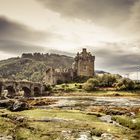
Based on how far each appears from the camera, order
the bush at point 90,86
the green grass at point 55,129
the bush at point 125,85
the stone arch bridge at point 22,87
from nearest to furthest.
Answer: the green grass at point 55,129
the stone arch bridge at point 22,87
the bush at point 125,85
the bush at point 90,86

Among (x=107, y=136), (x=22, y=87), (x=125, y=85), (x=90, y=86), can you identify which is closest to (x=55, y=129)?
(x=107, y=136)

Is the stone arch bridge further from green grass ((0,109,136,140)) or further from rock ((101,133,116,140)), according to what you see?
rock ((101,133,116,140))

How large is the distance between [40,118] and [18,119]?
281 centimetres

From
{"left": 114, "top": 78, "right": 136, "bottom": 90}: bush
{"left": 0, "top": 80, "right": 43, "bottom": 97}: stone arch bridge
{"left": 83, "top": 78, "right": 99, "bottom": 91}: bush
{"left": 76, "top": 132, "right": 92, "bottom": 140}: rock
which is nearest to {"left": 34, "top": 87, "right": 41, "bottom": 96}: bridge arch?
{"left": 0, "top": 80, "right": 43, "bottom": 97}: stone arch bridge

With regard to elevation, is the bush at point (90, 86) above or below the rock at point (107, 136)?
above

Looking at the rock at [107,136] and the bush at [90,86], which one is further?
the bush at [90,86]

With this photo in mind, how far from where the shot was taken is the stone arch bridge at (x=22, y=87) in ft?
502

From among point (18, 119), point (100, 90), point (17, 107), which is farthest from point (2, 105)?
point (100, 90)

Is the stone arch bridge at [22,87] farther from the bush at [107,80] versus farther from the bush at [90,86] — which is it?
the bush at [107,80]

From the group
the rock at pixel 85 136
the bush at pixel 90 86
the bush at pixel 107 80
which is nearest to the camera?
the rock at pixel 85 136

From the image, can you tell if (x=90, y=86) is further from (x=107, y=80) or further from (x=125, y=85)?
(x=125, y=85)

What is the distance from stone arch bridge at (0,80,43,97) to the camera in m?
153

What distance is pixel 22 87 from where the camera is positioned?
542ft

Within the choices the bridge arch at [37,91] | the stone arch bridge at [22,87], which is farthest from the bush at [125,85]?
the stone arch bridge at [22,87]
